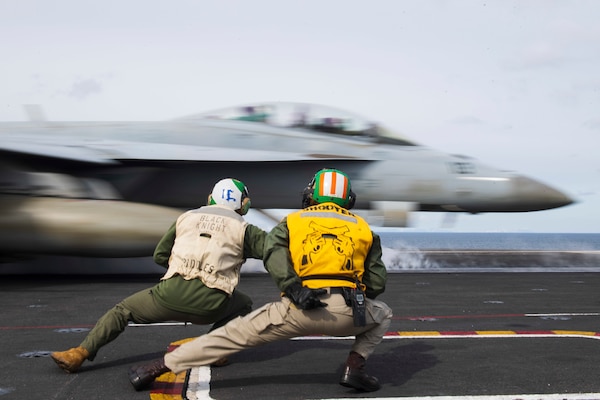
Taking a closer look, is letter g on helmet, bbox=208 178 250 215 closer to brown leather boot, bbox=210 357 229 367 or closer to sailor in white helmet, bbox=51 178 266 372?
sailor in white helmet, bbox=51 178 266 372

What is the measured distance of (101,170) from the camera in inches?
637

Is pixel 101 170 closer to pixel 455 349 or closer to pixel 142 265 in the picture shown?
pixel 142 265

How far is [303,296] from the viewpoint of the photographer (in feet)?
14.7

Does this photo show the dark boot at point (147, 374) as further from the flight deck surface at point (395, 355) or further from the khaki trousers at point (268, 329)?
the khaki trousers at point (268, 329)

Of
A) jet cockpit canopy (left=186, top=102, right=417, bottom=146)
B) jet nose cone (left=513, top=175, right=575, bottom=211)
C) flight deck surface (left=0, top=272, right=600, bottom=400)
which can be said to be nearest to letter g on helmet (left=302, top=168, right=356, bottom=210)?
flight deck surface (left=0, top=272, right=600, bottom=400)

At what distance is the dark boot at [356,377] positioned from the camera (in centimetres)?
483

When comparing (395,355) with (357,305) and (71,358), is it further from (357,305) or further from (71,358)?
(71,358)

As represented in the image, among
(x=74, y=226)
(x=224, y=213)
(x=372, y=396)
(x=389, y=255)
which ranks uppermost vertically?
(x=224, y=213)

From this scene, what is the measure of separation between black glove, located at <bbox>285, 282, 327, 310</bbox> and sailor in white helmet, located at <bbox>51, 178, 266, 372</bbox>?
2.64ft

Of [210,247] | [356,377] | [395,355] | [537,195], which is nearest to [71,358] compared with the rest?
[210,247]

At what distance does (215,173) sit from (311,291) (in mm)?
12264

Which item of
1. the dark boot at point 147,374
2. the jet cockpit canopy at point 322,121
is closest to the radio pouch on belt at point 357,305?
the dark boot at point 147,374

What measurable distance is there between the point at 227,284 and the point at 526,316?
18.1 ft

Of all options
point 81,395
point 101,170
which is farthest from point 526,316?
point 101,170
